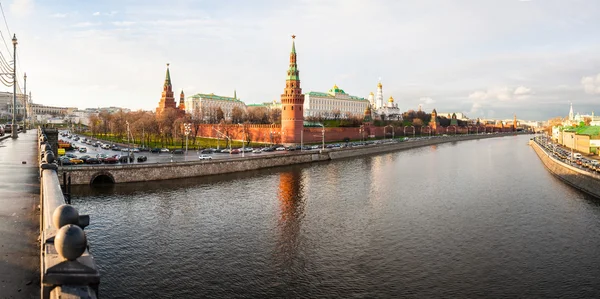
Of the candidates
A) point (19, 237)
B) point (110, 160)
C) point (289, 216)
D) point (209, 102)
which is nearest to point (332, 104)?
point (209, 102)

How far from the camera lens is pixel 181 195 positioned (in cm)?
2491

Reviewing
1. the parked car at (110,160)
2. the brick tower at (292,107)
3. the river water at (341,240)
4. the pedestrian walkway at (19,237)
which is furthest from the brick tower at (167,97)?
the pedestrian walkway at (19,237)

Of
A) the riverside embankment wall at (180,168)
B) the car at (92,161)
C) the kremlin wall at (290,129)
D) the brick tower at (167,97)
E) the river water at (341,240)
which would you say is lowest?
the river water at (341,240)

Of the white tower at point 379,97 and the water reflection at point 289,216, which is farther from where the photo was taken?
the white tower at point 379,97

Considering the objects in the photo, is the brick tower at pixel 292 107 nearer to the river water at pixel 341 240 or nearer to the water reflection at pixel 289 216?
the water reflection at pixel 289 216

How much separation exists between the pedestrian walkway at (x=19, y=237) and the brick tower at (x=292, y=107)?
4597cm

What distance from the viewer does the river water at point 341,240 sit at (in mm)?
12266

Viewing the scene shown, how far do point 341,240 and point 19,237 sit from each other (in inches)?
463

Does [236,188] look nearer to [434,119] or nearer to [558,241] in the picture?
[558,241]

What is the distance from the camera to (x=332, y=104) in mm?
115375

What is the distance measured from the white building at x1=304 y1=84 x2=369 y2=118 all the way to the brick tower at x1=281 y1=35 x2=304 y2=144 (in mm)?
48315

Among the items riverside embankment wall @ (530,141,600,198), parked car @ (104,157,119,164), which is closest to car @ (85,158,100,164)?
parked car @ (104,157,119,164)

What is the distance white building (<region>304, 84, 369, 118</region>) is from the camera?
109 meters

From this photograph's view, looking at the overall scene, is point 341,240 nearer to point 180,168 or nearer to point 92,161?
point 180,168
